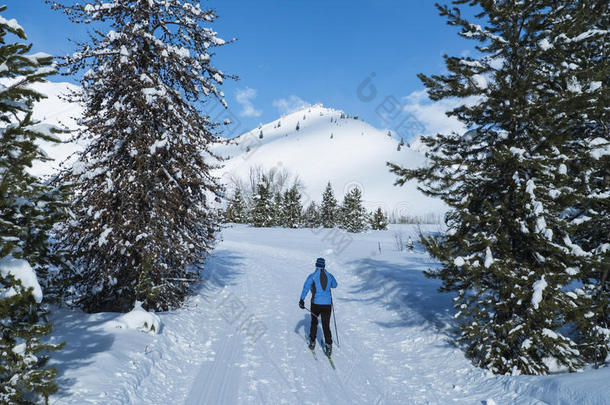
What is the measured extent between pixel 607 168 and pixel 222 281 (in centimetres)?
1456

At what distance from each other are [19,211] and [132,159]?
561 centimetres

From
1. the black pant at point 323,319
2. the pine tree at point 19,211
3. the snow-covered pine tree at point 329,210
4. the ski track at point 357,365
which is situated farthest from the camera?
the snow-covered pine tree at point 329,210

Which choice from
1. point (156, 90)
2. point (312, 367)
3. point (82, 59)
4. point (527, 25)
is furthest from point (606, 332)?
point (82, 59)

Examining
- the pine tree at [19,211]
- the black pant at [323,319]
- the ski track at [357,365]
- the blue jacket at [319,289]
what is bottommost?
the ski track at [357,365]

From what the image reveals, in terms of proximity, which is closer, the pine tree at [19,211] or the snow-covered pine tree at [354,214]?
the pine tree at [19,211]

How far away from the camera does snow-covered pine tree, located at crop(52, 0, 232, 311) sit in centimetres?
892

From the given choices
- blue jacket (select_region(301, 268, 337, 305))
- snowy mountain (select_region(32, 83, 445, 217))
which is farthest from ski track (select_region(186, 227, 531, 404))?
snowy mountain (select_region(32, 83, 445, 217))

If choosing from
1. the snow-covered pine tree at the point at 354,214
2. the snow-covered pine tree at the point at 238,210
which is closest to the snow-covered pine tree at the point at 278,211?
the snow-covered pine tree at the point at 238,210

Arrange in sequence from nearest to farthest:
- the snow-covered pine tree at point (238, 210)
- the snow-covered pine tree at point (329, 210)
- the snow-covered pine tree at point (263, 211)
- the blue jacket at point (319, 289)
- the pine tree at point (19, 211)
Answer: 1. the pine tree at point (19, 211)
2. the blue jacket at point (319, 289)
3. the snow-covered pine tree at point (263, 211)
4. the snow-covered pine tree at point (329, 210)
5. the snow-covered pine tree at point (238, 210)

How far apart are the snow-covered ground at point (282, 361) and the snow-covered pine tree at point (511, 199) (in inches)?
40.3

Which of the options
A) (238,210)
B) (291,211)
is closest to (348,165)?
(238,210)

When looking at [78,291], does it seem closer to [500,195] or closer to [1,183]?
[1,183]

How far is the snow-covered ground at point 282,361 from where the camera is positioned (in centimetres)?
586

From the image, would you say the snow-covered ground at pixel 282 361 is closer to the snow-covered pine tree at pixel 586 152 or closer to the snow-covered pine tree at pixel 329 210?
the snow-covered pine tree at pixel 586 152
